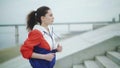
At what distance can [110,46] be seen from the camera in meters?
4.84

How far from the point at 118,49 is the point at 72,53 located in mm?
1135

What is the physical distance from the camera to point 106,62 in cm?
407

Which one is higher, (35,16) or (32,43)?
(35,16)

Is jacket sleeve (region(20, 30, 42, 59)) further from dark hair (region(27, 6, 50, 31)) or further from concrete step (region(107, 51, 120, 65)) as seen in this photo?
concrete step (region(107, 51, 120, 65))

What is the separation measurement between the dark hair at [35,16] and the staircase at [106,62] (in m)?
2.23

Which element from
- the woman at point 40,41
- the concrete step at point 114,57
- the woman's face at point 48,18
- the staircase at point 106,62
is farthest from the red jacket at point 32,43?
the concrete step at point 114,57

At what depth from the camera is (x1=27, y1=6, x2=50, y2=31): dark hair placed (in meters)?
1.89

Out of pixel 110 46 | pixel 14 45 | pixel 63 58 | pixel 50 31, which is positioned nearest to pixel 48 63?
pixel 50 31

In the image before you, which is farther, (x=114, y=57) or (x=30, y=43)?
(x=114, y=57)

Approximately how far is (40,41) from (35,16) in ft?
0.97

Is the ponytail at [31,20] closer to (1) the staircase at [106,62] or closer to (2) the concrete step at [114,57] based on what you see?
(1) the staircase at [106,62]

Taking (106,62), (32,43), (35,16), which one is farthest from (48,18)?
(106,62)

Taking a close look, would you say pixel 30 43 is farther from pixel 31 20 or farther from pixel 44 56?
pixel 31 20

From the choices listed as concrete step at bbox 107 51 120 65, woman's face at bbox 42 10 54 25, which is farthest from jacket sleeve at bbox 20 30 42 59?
concrete step at bbox 107 51 120 65
